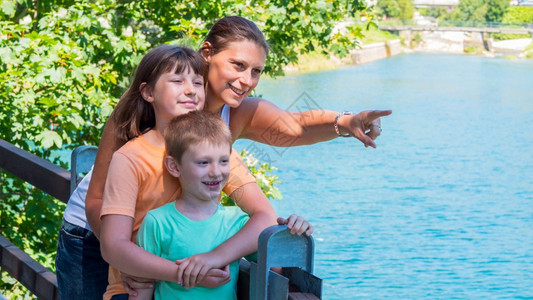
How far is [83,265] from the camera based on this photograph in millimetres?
1863

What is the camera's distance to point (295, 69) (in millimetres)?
30797

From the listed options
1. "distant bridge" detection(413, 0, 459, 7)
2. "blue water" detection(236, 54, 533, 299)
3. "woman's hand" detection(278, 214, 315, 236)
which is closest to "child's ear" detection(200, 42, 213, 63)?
"woman's hand" detection(278, 214, 315, 236)

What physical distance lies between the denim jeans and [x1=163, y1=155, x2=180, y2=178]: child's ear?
37 centimetres

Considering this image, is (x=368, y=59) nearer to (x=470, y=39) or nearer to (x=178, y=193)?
(x=470, y=39)

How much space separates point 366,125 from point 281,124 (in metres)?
0.26

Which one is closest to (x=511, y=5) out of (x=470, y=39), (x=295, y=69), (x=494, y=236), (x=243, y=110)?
(x=470, y=39)

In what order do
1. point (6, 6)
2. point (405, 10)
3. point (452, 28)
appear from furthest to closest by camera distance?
point (405, 10) < point (452, 28) < point (6, 6)

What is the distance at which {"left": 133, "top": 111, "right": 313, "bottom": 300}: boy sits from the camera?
4.95 ft

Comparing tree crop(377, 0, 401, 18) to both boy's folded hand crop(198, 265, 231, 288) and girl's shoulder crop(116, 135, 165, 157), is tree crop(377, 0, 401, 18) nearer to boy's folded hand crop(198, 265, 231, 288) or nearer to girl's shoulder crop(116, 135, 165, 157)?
girl's shoulder crop(116, 135, 165, 157)

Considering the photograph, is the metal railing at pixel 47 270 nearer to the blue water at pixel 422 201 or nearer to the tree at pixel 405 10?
the blue water at pixel 422 201

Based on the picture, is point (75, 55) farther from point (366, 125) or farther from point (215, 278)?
point (215, 278)

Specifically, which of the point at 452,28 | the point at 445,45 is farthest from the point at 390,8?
the point at 452,28

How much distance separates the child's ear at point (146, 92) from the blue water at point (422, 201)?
5.55m

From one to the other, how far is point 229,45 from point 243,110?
0.16 metres
